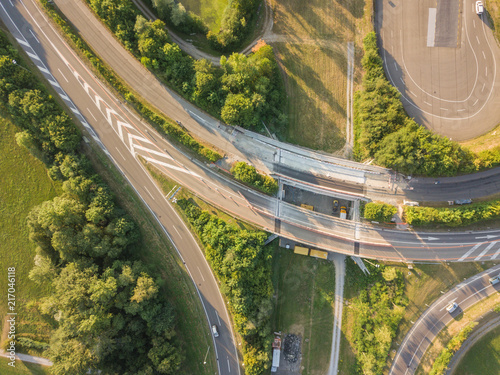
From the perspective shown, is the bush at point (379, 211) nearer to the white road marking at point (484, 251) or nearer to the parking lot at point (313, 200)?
the parking lot at point (313, 200)

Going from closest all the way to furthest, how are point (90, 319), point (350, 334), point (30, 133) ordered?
1. point (90, 319)
2. point (30, 133)
3. point (350, 334)

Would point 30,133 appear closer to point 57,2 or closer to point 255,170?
point 57,2

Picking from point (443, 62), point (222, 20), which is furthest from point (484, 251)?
point (222, 20)

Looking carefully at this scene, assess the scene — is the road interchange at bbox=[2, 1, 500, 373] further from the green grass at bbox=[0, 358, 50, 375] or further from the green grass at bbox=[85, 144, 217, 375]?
the green grass at bbox=[0, 358, 50, 375]

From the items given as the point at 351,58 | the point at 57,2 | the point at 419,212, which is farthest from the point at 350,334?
the point at 57,2

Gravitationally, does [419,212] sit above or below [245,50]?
below

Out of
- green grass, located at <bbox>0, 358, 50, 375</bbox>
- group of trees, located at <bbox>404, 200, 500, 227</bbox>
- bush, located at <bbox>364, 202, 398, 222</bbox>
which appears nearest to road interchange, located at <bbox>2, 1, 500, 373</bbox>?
bush, located at <bbox>364, 202, 398, 222</bbox>
